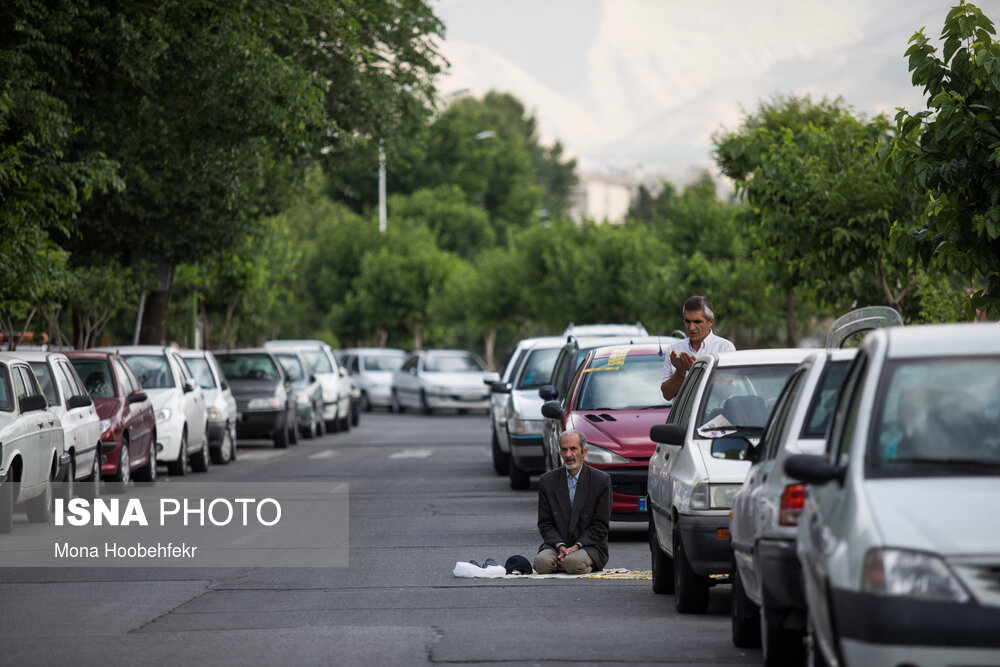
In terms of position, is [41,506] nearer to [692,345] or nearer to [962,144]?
[692,345]

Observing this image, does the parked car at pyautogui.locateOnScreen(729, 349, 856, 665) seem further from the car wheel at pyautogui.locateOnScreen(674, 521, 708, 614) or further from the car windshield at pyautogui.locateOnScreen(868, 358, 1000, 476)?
the car wheel at pyautogui.locateOnScreen(674, 521, 708, 614)

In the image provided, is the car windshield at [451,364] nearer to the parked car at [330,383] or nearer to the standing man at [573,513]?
the parked car at [330,383]

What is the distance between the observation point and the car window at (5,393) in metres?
15.2

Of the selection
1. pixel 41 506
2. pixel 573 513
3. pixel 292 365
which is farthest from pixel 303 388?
pixel 573 513

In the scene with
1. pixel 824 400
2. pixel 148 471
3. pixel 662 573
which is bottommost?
pixel 148 471

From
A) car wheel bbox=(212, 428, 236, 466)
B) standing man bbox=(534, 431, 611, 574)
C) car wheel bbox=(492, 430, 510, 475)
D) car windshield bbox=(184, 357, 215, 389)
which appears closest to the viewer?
standing man bbox=(534, 431, 611, 574)

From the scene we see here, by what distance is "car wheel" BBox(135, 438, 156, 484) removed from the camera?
69.5ft

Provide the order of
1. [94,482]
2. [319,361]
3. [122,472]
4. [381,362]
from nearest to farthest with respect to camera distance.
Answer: [94,482]
[122,472]
[319,361]
[381,362]

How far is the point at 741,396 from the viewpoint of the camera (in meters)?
10.7

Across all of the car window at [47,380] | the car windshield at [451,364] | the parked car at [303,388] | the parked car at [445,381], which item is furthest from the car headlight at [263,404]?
the car windshield at [451,364]

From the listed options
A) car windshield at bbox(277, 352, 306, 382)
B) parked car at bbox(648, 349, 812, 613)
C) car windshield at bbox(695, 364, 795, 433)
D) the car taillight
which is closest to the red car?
parked car at bbox(648, 349, 812, 613)

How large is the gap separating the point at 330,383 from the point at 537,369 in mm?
15999

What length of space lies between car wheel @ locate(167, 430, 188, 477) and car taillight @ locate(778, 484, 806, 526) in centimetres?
1700

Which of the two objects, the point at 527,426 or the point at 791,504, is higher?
the point at 791,504
